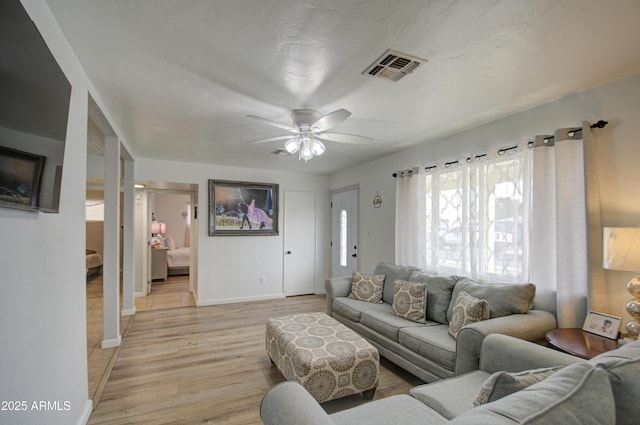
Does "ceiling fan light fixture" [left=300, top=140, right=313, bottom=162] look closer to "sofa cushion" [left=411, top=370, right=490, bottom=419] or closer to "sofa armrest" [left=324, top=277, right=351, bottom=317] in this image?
"sofa armrest" [left=324, top=277, right=351, bottom=317]

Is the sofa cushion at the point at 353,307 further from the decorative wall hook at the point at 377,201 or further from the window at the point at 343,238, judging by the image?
the window at the point at 343,238

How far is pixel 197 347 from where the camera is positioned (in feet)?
11.4

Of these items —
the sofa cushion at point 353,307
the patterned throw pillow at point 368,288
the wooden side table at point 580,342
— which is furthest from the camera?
the patterned throw pillow at point 368,288

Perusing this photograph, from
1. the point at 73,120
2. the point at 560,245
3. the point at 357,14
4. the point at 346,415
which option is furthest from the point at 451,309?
the point at 73,120

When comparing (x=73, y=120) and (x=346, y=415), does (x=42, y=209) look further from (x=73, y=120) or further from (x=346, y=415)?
(x=346, y=415)

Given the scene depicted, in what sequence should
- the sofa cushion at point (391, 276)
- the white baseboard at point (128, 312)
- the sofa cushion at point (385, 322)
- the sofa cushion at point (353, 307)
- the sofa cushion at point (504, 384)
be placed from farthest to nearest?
the white baseboard at point (128, 312), the sofa cushion at point (391, 276), the sofa cushion at point (353, 307), the sofa cushion at point (385, 322), the sofa cushion at point (504, 384)

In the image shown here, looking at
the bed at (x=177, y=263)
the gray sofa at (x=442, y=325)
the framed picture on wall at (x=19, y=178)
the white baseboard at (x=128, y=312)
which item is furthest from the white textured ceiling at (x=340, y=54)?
the bed at (x=177, y=263)

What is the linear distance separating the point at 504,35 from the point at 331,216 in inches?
188

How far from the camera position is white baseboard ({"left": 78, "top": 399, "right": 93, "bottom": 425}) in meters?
2.03

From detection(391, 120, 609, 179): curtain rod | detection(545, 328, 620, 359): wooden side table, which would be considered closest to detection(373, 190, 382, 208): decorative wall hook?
detection(391, 120, 609, 179): curtain rod

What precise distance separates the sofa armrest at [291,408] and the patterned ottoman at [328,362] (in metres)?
0.92

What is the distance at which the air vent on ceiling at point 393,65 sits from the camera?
190 centimetres

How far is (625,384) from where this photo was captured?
0.96 metres

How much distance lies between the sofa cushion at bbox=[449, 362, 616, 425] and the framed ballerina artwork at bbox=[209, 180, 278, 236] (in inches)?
196
